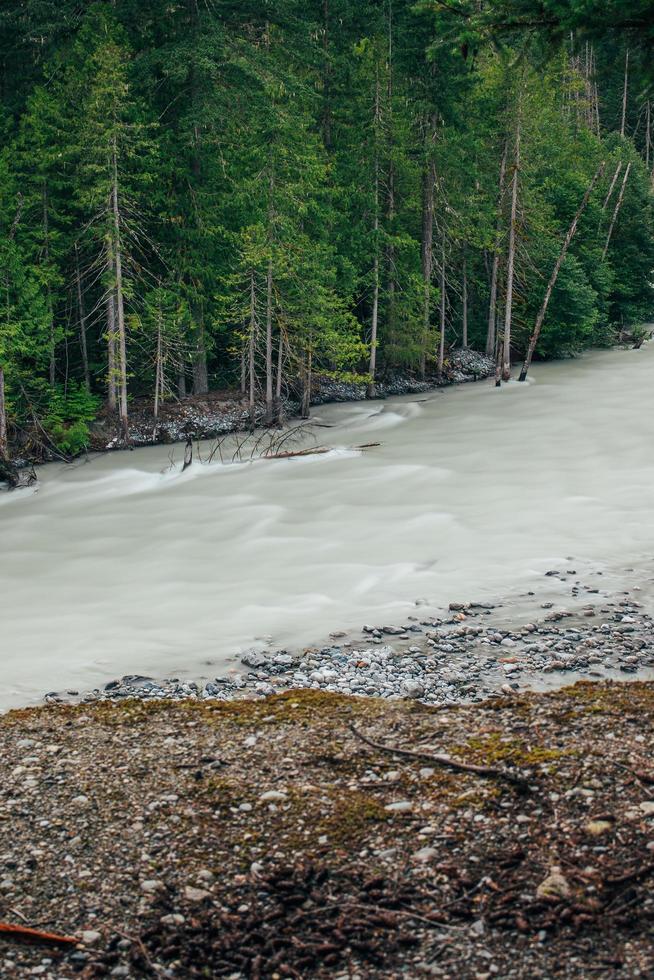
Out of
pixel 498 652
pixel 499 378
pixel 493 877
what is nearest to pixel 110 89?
pixel 499 378

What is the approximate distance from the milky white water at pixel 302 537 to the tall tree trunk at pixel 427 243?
565cm

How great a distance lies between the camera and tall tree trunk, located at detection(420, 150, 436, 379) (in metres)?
30.7

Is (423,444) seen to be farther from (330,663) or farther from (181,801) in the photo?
(181,801)

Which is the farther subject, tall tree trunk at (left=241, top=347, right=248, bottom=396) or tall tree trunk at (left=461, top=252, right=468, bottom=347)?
tall tree trunk at (left=461, top=252, right=468, bottom=347)

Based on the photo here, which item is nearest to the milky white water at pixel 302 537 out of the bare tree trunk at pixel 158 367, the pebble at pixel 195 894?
the bare tree trunk at pixel 158 367

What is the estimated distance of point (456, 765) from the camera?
6.46 metres

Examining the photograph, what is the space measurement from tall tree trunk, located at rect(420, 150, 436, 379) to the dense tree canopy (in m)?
0.09

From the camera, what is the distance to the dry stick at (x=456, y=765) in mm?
6156

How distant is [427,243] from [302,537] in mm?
18484

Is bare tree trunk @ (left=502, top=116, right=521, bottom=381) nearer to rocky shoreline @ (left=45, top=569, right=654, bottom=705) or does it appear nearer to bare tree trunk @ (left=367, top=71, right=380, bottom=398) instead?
bare tree trunk @ (left=367, top=71, right=380, bottom=398)

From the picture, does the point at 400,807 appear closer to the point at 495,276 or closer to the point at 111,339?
the point at 111,339

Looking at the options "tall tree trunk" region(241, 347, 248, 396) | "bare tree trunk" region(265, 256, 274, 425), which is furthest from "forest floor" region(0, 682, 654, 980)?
"tall tree trunk" region(241, 347, 248, 396)

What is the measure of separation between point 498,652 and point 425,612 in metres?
1.67

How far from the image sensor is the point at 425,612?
11547 millimetres
